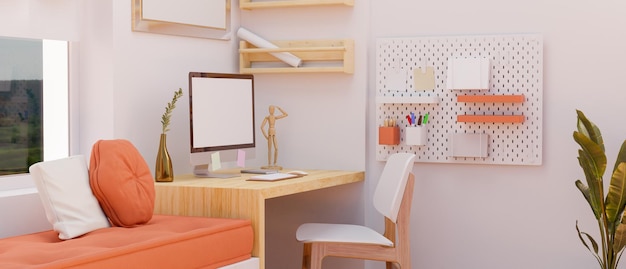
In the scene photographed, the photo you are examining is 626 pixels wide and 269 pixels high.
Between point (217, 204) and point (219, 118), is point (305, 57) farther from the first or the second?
point (217, 204)

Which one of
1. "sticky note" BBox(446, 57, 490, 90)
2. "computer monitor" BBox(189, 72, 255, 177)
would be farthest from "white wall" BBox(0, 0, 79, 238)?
"sticky note" BBox(446, 57, 490, 90)

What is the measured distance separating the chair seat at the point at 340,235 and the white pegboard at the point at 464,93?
0.61 m

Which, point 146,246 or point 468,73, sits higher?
point 468,73

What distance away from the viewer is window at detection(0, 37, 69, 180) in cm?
361

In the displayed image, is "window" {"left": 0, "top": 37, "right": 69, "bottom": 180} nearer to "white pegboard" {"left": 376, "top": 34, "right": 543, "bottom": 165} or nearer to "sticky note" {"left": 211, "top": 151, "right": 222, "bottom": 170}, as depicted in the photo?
"sticky note" {"left": 211, "top": 151, "right": 222, "bottom": 170}

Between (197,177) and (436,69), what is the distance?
135cm

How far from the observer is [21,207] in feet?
11.2

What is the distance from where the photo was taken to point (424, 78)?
14.6 ft

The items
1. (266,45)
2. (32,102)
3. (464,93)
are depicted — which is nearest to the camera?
(32,102)

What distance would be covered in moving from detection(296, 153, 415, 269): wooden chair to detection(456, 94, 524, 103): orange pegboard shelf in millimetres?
472

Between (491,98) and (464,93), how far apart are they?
0.59 ft

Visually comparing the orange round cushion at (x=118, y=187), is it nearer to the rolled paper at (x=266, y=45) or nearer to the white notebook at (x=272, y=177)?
the white notebook at (x=272, y=177)

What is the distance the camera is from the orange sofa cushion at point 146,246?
9.11 ft

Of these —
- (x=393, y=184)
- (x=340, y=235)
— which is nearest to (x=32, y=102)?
(x=340, y=235)
